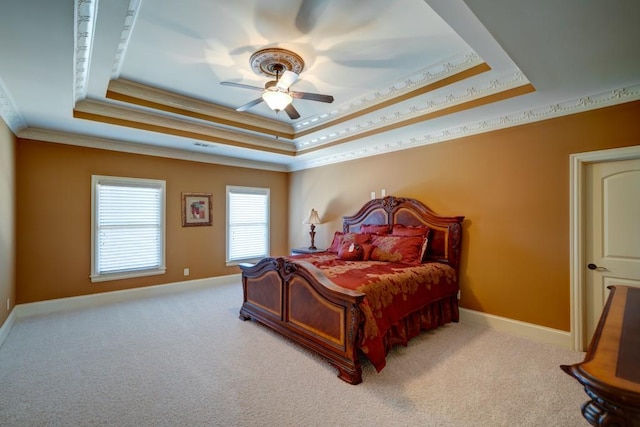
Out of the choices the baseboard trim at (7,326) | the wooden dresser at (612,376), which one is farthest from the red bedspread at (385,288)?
the baseboard trim at (7,326)

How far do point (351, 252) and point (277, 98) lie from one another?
7.19 ft

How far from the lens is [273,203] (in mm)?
6727

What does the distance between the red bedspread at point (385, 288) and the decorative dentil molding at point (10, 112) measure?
358 cm

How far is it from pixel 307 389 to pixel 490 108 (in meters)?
3.38

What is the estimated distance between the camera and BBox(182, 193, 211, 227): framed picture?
5422mm

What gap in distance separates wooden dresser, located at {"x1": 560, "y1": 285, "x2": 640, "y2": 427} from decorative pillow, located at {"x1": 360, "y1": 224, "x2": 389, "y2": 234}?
3.19 metres

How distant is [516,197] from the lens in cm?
348

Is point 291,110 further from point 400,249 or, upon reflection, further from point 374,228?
point 374,228

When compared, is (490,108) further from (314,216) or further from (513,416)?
(314,216)

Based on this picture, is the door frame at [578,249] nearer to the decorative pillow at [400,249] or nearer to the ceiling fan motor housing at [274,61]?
the decorative pillow at [400,249]

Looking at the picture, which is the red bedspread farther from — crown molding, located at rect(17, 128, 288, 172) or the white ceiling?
crown molding, located at rect(17, 128, 288, 172)

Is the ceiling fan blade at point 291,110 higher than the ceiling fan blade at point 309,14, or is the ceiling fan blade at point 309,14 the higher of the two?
the ceiling fan blade at point 309,14

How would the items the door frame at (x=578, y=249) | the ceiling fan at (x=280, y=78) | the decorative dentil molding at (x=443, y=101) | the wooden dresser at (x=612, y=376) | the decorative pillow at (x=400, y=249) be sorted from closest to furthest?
1. the wooden dresser at (x=612, y=376)
2. the ceiling fan at (x=280, y=78)
3. the decorative dentil molding at (x=443, y=101)
4. the door frame at (x=578, y=249)
5. the decorative pillow at (x=400, y=249)

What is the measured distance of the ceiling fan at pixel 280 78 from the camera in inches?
106
